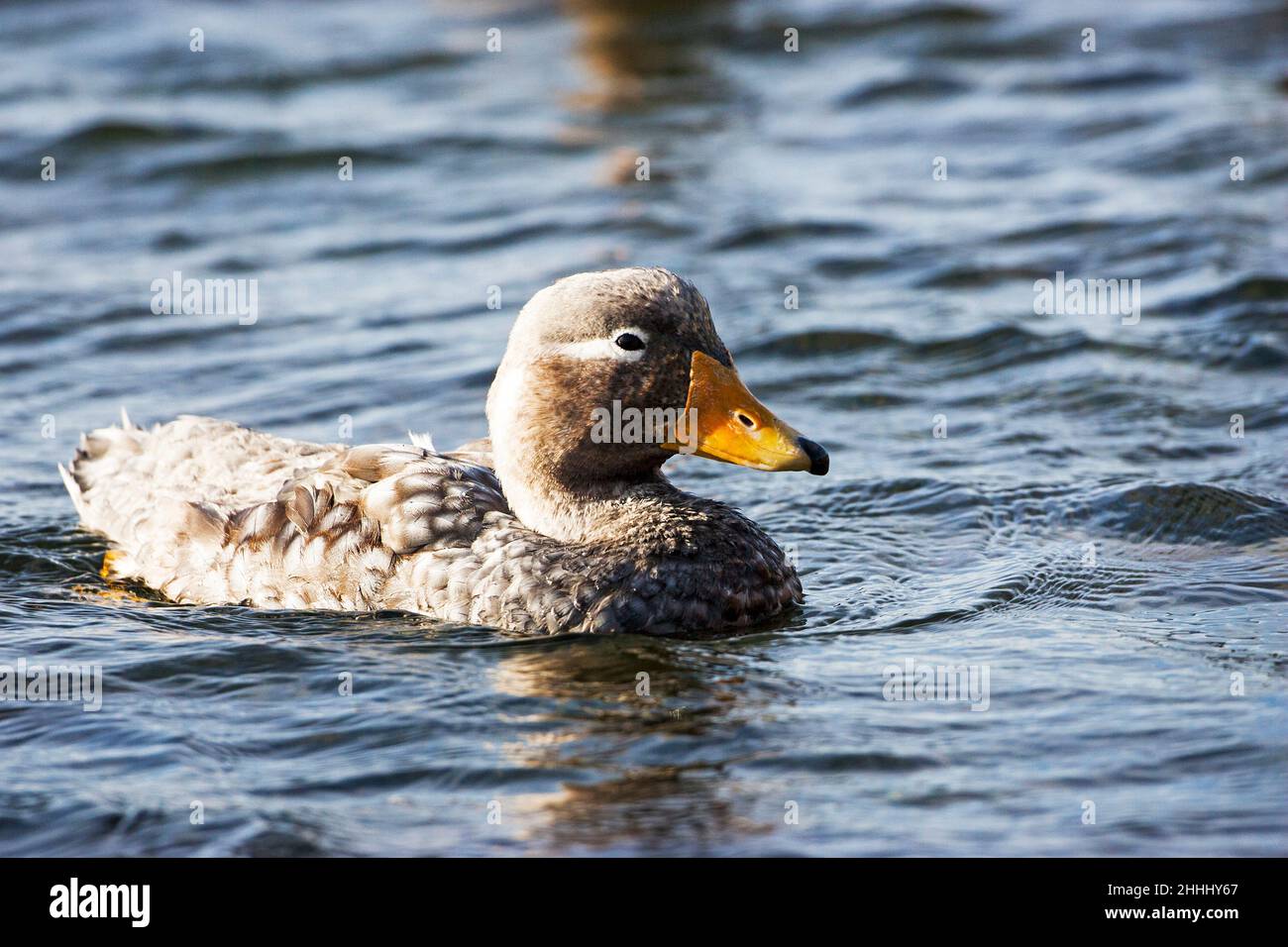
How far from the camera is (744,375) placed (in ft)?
39.6

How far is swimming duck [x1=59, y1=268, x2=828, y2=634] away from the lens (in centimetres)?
764

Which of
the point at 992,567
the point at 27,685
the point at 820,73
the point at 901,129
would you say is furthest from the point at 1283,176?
the point at 27,685

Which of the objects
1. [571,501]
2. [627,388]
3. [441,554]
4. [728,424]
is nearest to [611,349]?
[627,388]

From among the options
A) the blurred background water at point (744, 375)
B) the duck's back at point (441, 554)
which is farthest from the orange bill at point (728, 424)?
the blurred background water at point (744, 375)

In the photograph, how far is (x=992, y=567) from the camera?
8672mm

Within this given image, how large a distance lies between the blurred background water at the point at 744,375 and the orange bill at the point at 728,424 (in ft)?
2.72

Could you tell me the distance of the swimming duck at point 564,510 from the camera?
7.64 metres

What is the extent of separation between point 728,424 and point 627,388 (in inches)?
18.4

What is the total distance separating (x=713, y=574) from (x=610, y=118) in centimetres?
1116

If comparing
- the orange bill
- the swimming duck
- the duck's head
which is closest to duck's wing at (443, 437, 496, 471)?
the swimming duck

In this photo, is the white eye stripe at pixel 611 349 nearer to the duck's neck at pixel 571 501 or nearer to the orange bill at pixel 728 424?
the orange bill at pixel 728 424

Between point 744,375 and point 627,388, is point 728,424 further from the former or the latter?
point 744,375

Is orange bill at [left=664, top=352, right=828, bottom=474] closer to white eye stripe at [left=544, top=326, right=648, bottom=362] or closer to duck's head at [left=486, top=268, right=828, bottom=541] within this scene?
duck's head at [left=486, top=268, right=828, bottom=541]
